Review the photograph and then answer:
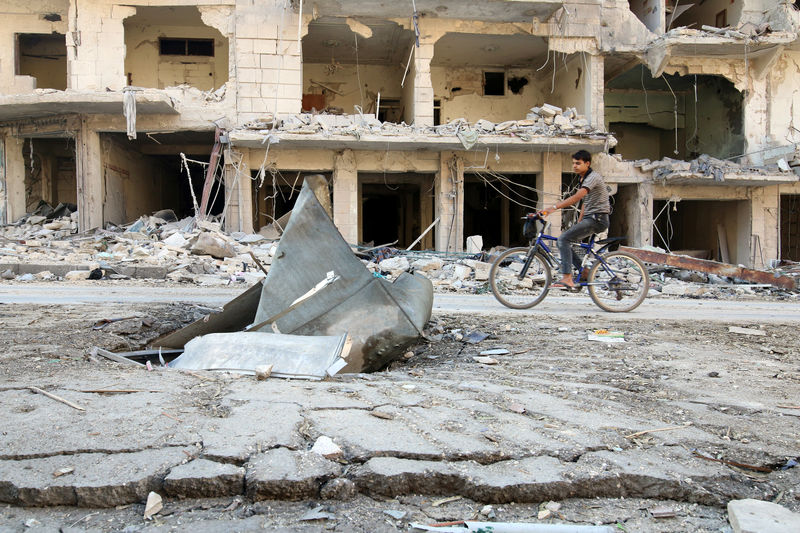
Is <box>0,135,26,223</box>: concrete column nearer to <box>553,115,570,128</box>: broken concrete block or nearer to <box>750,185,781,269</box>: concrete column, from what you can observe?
<box>553,115,570,128</box>: broken concrete block

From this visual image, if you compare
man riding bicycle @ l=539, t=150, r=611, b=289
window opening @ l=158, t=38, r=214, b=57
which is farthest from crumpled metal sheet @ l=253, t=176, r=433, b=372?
window opening @ l=158, t=38, r=214, b=57

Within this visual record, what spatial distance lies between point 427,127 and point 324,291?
1201cm

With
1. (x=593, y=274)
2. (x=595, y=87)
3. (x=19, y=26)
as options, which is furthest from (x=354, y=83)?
(x=593, y=274)

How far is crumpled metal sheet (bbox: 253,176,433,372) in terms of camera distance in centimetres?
425

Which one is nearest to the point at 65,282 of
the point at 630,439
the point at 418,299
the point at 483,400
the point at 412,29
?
the point at 418,299

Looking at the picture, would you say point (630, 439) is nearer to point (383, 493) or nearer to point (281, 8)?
point (383, 493)

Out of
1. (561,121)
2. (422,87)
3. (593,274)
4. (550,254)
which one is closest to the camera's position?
(593,274)

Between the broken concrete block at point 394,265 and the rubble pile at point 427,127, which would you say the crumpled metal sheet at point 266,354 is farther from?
the rubble pile at point 427,127

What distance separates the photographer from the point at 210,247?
1291cm

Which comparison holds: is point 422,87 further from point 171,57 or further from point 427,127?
point 171,57

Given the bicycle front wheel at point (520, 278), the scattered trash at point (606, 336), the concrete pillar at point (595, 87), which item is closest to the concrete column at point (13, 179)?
the bicycle front wheel at point (520, 278)

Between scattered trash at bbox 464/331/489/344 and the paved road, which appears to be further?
the paved road

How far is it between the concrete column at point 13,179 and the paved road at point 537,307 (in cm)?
1099

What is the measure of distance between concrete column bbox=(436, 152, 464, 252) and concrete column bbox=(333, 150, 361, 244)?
248cm
